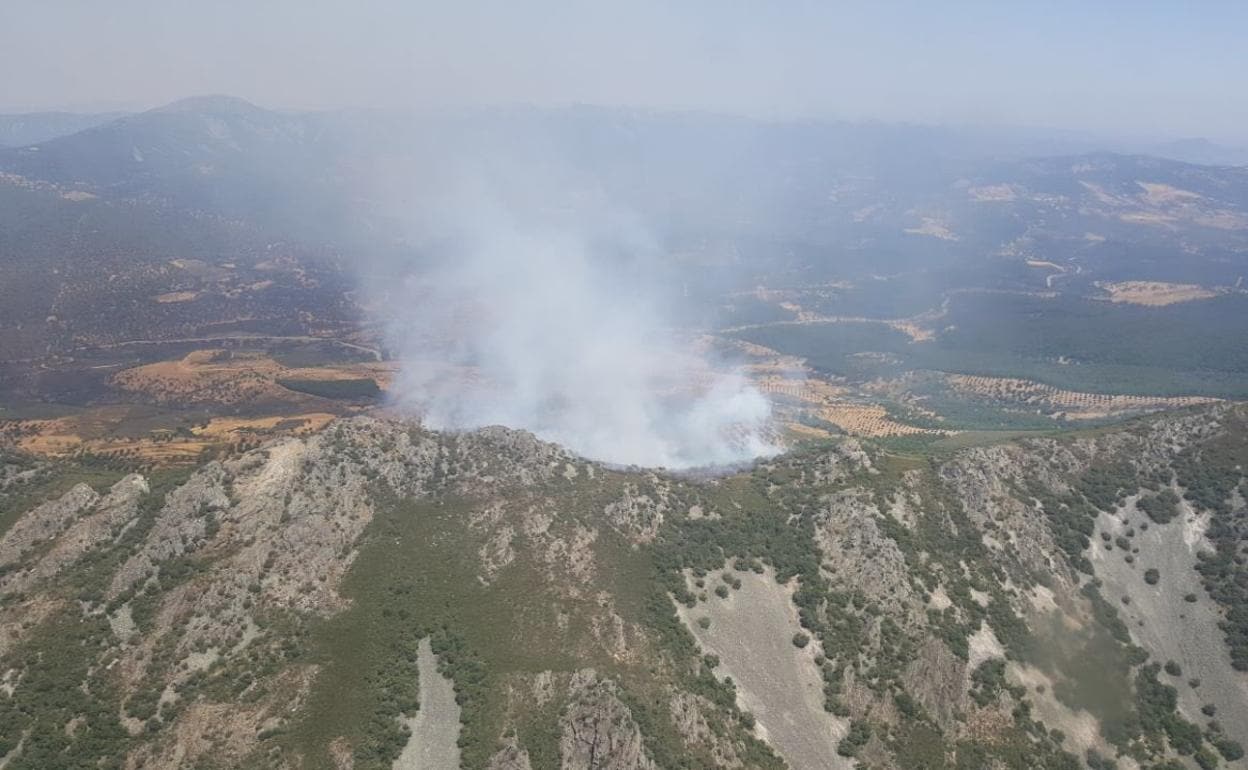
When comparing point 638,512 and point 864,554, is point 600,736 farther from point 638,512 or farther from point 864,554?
point 864,554

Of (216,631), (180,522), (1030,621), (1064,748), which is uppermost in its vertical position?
(180,522)

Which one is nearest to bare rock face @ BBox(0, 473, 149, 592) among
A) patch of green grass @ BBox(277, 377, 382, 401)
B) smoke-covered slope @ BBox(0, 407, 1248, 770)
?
smoke-covered slope @ BBox(0, 407, 1248, 770)

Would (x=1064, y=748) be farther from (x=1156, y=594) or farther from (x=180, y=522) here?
(x=180, y=522)

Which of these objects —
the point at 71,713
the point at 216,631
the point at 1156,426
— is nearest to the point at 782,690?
the point at 216,631

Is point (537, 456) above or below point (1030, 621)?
above

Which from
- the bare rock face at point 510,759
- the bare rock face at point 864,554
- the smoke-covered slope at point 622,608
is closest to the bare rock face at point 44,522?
the smoke-covered slope at point 622,608

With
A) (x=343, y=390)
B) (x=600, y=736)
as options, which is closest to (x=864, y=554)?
(x=600, y=736)

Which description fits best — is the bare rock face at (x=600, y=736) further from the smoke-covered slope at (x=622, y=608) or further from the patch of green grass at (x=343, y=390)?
the patch of green grass at (x=343, y=390)
